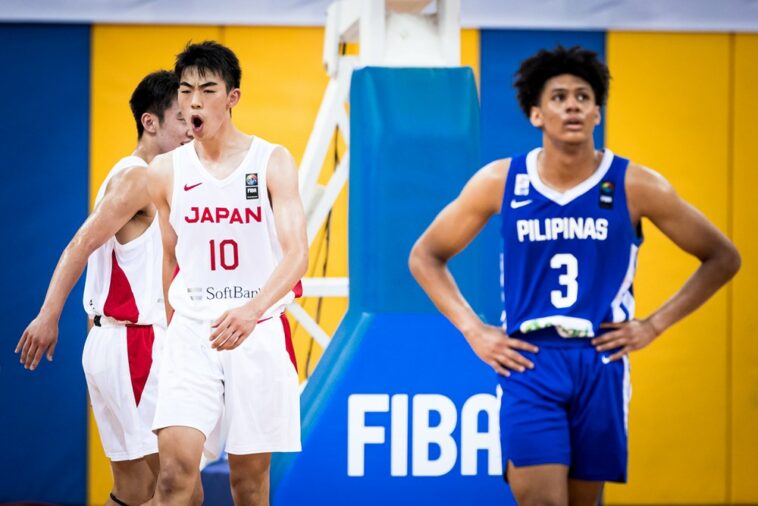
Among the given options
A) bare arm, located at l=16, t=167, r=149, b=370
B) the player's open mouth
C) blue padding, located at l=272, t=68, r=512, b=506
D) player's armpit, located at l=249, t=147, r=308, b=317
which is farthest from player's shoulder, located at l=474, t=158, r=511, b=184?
bare arm, located at l=16, t=167, r=149, b=370

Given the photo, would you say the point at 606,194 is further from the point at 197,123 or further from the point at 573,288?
the point at 197,123

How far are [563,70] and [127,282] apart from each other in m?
2.30

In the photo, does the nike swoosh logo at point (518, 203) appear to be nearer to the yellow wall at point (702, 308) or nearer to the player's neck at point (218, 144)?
the player's neck at point (218, 144)

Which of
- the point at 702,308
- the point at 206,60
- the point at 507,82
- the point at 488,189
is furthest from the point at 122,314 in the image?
the point at 702,308

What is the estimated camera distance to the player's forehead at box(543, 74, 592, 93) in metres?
3.78

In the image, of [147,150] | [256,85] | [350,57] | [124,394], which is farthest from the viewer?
[256,85]

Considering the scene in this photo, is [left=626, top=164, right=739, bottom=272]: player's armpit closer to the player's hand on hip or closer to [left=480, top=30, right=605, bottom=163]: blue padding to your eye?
the player's hand on hip

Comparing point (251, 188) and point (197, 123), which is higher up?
point (197, 123)

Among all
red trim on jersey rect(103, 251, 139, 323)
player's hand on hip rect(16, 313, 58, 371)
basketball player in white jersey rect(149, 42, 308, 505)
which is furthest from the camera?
red trim on jersey rect(103, 251, 139, 323)

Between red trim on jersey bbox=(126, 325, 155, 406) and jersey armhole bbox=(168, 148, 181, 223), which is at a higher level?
jersey armhole bbox=(168, 148, 181, 223)

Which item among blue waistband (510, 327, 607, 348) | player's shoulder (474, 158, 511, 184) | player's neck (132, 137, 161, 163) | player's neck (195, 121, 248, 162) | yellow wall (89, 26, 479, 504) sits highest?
yellow wall (89, 26, 479, 504)

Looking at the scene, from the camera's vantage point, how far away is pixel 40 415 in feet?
26.9

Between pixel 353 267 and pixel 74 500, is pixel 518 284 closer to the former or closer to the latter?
pixel 353 267

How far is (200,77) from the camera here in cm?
443
